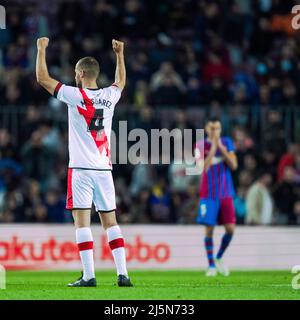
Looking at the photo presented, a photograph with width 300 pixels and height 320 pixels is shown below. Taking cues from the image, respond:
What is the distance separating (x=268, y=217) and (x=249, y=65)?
4.54 m

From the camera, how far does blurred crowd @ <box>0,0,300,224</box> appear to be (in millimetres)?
20625

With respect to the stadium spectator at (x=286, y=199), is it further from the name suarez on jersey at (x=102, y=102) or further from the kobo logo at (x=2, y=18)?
the name suarez on jersey at (x=102, y=102)

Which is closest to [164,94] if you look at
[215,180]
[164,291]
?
[215,180]

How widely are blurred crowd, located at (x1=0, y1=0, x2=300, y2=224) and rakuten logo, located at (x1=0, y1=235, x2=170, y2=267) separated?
1188 mm

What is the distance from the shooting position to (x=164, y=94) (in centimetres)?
2203

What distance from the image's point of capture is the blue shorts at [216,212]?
54.6ft

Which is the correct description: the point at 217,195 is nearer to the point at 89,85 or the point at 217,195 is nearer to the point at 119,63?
the point at 119,63

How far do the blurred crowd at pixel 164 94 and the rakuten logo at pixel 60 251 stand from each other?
1.19m

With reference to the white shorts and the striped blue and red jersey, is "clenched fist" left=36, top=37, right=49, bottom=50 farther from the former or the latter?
the striped blue and red jersey

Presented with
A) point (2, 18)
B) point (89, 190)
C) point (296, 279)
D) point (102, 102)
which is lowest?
point (296, 279)


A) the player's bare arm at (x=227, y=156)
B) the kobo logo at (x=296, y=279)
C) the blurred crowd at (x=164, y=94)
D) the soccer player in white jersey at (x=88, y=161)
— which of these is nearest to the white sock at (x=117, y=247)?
the soccer player in white jersey at (x=88, y=161)

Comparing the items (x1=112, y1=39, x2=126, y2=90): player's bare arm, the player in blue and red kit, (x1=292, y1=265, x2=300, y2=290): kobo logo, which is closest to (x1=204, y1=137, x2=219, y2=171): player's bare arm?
the player in blue and red kit

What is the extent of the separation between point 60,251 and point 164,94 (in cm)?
452
